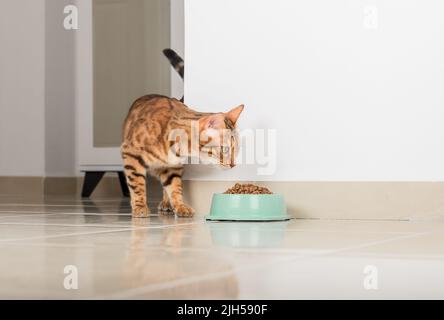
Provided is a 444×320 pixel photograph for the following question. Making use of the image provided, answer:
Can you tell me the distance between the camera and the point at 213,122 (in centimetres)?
245

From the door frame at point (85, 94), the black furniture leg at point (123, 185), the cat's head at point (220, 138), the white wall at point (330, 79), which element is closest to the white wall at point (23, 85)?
the door frame at point (85, 94)

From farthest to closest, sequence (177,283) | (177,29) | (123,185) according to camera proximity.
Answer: (123,185) → (177,29) → (177,283)

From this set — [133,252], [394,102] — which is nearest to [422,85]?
[394,102]

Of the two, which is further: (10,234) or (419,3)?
(419,3)

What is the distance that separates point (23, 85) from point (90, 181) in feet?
3.13

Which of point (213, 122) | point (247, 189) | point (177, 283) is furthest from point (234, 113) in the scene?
point (177, 283)

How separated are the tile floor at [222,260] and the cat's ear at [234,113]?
0.41 metres

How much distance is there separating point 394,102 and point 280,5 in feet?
1.60

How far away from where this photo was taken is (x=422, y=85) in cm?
233

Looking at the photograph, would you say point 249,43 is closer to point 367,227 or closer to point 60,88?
point 367,227

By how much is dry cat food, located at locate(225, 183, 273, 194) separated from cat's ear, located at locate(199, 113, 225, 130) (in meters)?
0.20

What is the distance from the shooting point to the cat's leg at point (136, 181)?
2.60 meters

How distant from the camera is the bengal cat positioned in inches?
97.0

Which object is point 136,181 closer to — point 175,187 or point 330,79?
point 175,187
